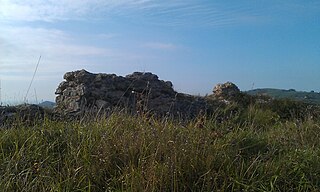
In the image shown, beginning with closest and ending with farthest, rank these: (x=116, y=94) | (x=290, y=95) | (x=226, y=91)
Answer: (x=116, y=94), (x=226, y=91), (x=290, y=95)

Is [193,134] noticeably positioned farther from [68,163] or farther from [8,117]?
[8,117]

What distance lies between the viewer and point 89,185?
3.74 meters

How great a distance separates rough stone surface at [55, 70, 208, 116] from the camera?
9.32m

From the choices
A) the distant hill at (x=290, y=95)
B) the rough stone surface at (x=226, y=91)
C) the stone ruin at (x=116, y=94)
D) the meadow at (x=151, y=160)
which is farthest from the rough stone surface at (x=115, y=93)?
the distant hill at (x=290, y=95)

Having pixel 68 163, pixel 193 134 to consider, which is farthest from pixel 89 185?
pixel 193 134

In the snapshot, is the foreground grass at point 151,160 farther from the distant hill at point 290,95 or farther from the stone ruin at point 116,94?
the distant hill at point 290,95

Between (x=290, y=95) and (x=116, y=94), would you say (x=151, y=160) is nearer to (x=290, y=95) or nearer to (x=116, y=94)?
(x=116, y=94)

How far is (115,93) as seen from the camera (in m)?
10.1

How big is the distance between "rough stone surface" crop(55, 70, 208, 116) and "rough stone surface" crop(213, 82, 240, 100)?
107 inches

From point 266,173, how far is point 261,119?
540 centimetres

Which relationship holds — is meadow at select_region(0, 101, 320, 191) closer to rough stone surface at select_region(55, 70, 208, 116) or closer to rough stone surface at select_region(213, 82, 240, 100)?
rough stone surface at select_region(55, 70, 208, 116)

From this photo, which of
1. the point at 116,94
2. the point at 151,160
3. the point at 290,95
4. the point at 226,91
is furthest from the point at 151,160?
the point at 290,95

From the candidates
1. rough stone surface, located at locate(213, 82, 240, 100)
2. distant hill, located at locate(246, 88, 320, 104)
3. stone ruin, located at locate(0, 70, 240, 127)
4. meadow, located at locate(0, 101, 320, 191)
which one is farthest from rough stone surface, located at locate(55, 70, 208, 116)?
distant hill, located at locate(246, 88, 320, 104)

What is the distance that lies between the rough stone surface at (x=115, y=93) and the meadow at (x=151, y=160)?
3.75 metres
